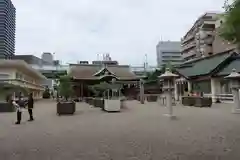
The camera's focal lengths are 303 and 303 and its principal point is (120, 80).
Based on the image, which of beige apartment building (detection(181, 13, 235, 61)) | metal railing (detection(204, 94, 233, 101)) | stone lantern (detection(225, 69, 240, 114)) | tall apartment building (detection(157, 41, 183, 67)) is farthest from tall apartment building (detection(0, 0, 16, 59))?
tall apartment building (detection(157, 41, 183, 67))

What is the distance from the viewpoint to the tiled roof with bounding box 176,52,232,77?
31216mm

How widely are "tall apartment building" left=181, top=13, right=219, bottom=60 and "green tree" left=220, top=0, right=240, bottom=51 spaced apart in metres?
58.7

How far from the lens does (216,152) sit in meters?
7.40

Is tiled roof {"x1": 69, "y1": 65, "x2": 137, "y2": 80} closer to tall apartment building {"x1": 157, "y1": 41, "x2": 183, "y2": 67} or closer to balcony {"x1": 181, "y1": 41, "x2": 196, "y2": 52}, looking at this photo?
balcony {"x1": 181, "y1": 41, "x2": 196, "y2": 52}

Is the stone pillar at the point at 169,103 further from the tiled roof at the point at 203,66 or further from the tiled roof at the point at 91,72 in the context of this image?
the tiled roof at the point at 91,72

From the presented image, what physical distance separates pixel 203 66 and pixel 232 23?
87.2ft

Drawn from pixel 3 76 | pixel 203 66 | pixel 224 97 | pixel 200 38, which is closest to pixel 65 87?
pixel 224 97

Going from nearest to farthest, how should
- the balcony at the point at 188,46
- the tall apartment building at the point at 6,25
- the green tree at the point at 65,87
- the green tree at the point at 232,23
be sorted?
the green tree at the point at 232,23
the green tree at the point at 65,87
the tall apartment building at the point at 6,25
the balcony at the point at 188,46

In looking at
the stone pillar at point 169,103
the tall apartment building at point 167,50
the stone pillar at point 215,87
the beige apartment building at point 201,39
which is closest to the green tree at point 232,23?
the stone pillar at point 169,103

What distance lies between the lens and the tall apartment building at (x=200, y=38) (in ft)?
231

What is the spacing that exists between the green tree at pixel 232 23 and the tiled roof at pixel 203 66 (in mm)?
21720

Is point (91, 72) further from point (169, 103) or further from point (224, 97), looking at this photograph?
point (169, 103)

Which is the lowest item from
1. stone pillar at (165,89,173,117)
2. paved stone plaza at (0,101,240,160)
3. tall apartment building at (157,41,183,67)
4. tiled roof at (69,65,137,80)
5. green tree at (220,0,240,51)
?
paved stone plaza at (0,101,240,160)

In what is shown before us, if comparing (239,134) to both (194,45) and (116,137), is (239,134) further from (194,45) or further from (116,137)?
(194,45)
